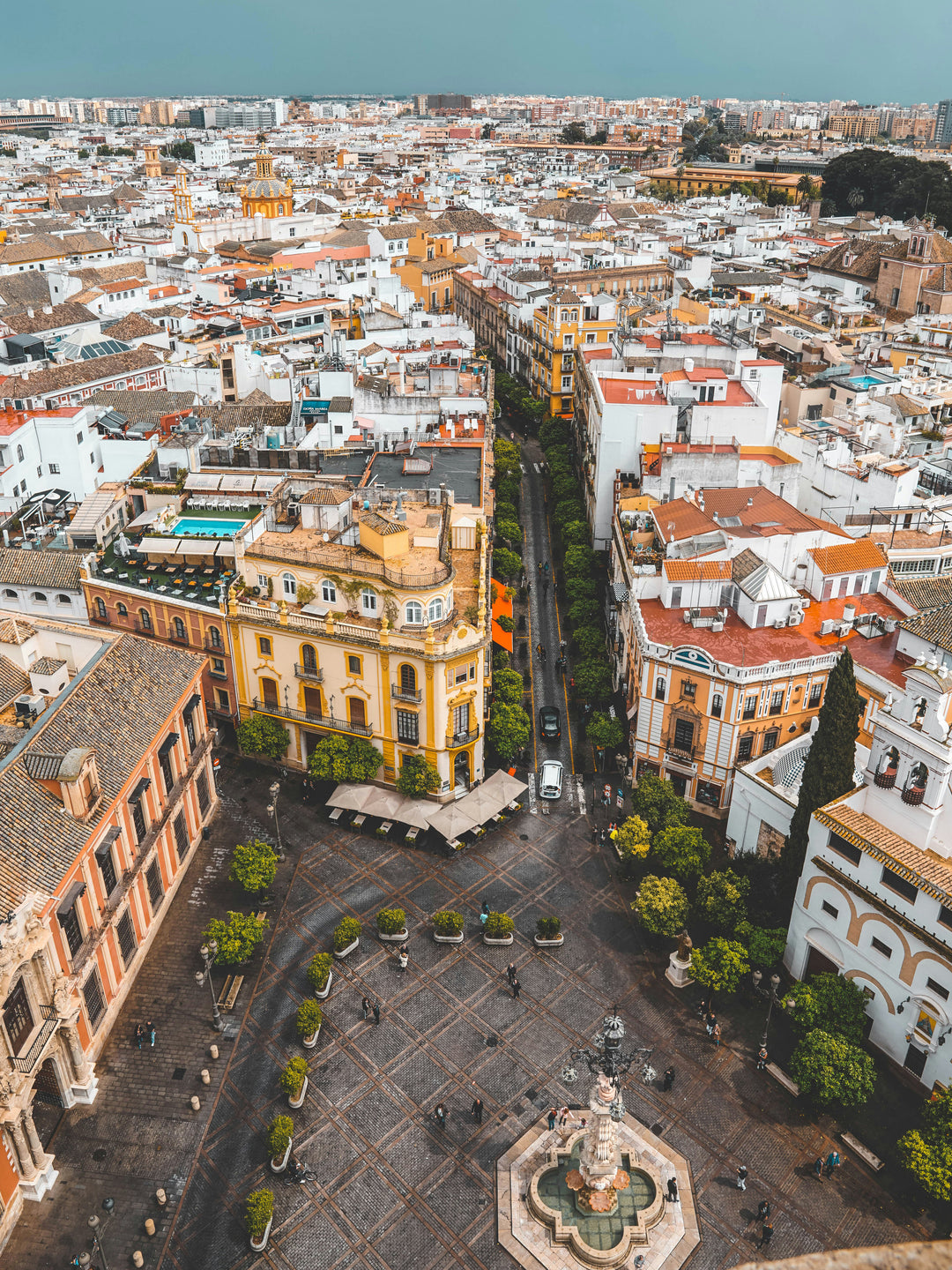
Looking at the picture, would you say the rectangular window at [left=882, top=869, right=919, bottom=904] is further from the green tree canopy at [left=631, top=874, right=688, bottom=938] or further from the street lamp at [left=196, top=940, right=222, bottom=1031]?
the street lamp at [left=196, top=940, right=222, bottom=1031]

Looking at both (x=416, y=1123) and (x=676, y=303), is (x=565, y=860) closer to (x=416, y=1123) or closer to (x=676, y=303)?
(x=416, y=1123)

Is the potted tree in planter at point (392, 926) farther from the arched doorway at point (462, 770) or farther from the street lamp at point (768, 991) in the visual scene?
the street lamp at point (768, 991)

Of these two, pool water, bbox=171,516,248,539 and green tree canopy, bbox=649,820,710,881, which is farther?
pool water, bbox=171,516,248,539

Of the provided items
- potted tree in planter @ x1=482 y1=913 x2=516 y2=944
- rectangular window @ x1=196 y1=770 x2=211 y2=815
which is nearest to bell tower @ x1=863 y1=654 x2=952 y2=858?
potted tree in planter @ x1=482 y1=913 x2=516 y2=944

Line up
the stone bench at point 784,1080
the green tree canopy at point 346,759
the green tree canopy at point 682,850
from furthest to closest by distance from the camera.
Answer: the green tree canopy at point 346,759
the green tree canopy at point 682,850
the stone bench at point 784,1080

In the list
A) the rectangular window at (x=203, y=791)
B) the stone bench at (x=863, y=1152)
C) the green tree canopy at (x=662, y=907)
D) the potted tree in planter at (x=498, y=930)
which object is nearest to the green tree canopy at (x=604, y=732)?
the green tree canopy at (x=662, y=907)

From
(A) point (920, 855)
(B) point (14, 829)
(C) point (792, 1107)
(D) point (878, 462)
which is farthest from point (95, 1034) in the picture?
(D) point (878, 462)
